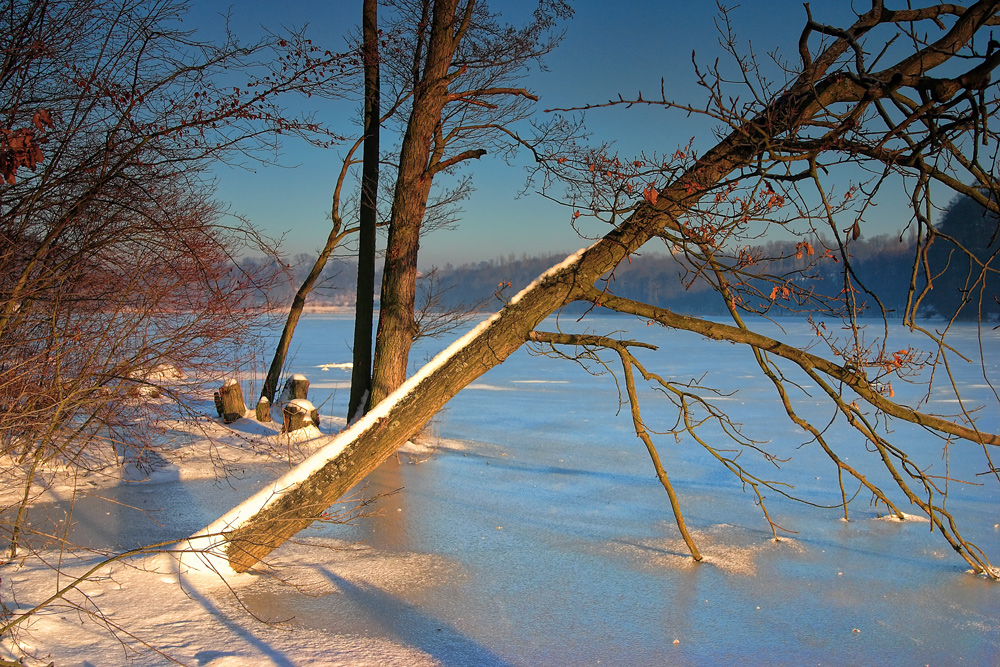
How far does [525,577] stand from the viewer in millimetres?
4363

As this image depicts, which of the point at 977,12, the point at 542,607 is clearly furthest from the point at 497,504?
the point at 977,12

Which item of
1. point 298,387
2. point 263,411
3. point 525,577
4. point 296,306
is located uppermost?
point 296,306

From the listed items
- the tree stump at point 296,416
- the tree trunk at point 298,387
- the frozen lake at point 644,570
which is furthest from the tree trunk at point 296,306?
the frozen lake at point 644,570

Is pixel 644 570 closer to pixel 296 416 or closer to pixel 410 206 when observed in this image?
pixel 410 206

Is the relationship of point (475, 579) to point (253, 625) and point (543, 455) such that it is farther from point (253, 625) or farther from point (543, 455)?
point (543, 455)

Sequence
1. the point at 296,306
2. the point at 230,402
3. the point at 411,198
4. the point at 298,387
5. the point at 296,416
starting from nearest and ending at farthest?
the point at 411,198 < the point at 296,416 < the point at 230,402 < the point at 298,387 < the point at 296,306

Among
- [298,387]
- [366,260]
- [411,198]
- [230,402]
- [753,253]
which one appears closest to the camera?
[753,253]

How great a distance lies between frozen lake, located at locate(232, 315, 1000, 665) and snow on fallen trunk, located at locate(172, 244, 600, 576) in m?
0.33

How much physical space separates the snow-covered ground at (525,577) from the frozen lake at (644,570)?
0.02 m

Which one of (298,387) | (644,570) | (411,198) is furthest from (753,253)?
(298,387)

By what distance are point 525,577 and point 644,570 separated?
2.55 feet

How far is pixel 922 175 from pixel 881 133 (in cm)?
23

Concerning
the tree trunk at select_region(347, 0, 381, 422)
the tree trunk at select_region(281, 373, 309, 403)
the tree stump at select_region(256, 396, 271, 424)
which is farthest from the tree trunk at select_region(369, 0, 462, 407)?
the tree stump at select_region(256, 396, 271, 424)

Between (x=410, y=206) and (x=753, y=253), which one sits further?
(x=410, y=206)
